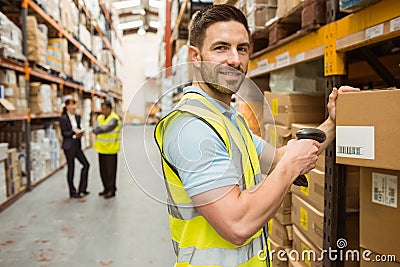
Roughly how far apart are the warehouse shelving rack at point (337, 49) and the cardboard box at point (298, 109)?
0.28 metres

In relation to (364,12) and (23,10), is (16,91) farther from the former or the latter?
(364,12)

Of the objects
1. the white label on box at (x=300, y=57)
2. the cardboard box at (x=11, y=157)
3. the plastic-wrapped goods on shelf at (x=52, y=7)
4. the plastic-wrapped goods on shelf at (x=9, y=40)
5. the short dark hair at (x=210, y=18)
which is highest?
the plastic-wrapped goods on shelf at (x=52, y=7)

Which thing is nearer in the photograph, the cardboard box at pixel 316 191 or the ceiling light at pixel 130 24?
the cardboard box at pixel 316 191

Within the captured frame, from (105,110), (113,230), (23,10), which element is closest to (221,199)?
(113,230)

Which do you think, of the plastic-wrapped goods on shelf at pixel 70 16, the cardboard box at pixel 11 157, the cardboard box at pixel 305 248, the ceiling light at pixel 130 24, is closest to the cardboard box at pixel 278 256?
the cardboard box at pixel 305 248

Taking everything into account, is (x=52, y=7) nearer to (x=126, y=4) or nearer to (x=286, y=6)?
(x=286, y=6)

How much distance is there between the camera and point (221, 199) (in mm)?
905

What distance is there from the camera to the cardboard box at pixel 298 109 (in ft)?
6.88

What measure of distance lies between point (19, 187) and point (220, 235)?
4.35 m

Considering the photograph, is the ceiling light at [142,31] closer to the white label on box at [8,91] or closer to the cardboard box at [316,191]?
the white label on box at [8,91]

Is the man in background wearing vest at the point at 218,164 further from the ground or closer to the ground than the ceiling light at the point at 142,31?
closer to the ground

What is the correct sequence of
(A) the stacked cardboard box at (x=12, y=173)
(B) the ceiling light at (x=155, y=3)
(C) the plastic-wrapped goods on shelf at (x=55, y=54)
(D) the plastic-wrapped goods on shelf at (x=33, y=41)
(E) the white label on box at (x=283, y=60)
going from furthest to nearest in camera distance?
(B) the ceiling light at (x=155, y=3)
(C) the plastic-wrapped goods on shelf at (x=55, y=54)
(D) the plastic-wrapped goods on shelf at (x=33, y=41)
(A) the stacked cardboard box at (x=12, y=173)
(E) the white label on box at (x=283, y=60)
